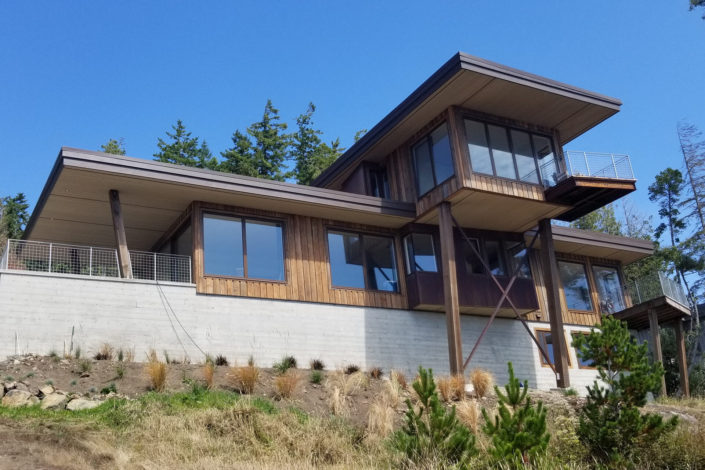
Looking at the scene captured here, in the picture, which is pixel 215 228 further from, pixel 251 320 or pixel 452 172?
pixel 452 172

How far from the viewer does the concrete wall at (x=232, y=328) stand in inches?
578

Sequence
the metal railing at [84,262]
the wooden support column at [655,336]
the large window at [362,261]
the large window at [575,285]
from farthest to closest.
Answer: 1. the large window at [575,285]
2. the wooden support column at [655,336]
3. the large window at [362,261]
4. the metal railing at [84,262]

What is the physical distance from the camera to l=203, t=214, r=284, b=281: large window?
17.3m

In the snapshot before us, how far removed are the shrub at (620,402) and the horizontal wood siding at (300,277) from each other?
9016 millimetres

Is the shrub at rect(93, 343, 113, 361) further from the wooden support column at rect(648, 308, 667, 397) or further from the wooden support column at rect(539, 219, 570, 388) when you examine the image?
the wooden support column at rect(648, 308, 667, 397)

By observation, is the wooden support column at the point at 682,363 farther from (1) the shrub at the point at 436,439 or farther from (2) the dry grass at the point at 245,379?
(1) the shrub at the point at 436,439

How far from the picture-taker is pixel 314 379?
15336 mm

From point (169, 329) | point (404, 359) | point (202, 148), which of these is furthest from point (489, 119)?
point (202, 148)

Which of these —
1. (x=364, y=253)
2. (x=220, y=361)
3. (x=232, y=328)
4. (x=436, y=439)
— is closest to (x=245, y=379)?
(x=220, y=361)

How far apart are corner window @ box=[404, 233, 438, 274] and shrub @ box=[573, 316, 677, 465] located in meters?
9.66

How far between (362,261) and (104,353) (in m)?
7.23

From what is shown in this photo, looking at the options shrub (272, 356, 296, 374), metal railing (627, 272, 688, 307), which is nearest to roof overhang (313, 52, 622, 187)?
metal railing (627, 272, 688, 307)

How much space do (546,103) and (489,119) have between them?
4.92 ft

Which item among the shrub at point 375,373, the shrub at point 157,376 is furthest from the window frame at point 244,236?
the shrub at point 157,376
